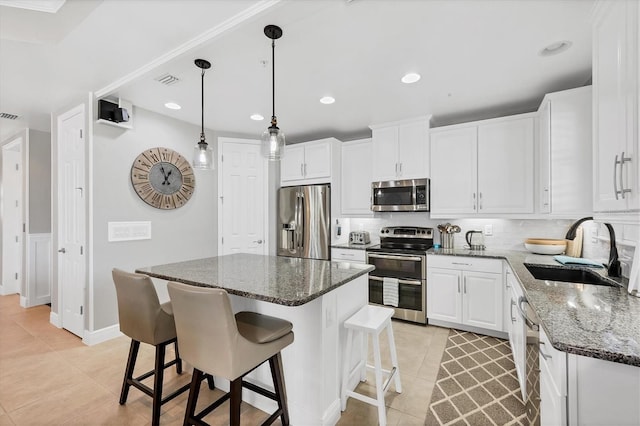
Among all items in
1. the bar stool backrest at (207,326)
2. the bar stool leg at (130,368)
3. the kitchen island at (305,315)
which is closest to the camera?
the bar stool backrest at (207,326)

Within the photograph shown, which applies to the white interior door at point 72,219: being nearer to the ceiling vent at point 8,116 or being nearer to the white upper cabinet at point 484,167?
the ceiling vent at point 8,116

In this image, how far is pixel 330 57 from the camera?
2.24 m

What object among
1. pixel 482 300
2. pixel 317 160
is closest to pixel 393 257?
pixel 482 300

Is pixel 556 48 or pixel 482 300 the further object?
pixel 482 300

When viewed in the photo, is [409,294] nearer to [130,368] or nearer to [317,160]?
[317,160]

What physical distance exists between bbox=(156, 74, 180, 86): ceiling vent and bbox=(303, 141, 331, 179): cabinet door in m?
1.98

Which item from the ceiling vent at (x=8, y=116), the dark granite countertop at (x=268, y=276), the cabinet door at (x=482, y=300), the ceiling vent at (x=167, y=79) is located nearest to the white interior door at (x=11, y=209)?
the ceiling vent at (x=8, y=116)

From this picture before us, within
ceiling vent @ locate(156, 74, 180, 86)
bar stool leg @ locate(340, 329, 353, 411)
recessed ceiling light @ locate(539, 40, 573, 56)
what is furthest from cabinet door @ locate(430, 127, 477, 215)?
ceiling vent @ locate(156, 74, 180, 86)

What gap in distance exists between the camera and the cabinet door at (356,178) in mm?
4059

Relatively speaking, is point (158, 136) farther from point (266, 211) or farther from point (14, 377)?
point (14, 377)

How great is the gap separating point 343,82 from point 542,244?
2636mm

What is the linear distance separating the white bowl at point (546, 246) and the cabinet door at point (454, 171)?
A: 2.16 ft

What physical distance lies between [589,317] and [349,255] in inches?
108

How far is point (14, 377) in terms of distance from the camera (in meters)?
2.37
